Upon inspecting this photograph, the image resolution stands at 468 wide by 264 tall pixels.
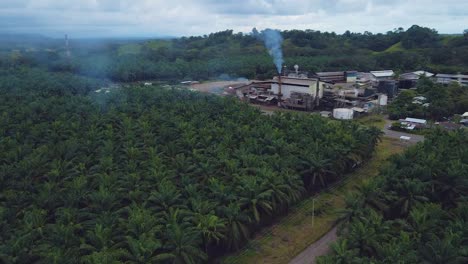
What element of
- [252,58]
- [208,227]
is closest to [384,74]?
[252,58]

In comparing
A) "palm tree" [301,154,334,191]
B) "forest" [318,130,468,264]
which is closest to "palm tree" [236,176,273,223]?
"forest" [318,130,468,264]

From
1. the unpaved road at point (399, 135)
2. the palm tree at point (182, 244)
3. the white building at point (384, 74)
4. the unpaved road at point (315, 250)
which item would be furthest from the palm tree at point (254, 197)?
the white building at point (384, 74)

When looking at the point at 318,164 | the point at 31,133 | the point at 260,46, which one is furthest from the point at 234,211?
the point at 260,46

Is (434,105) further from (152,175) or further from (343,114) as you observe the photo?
(152,175)

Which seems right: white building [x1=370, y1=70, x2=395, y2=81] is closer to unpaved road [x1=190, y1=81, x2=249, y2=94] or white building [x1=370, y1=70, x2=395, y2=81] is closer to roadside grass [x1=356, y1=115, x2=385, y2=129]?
unpaved road [x1=190, y1=81, x2=249, y2=94]

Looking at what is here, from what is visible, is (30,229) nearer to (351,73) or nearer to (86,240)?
(86,240)

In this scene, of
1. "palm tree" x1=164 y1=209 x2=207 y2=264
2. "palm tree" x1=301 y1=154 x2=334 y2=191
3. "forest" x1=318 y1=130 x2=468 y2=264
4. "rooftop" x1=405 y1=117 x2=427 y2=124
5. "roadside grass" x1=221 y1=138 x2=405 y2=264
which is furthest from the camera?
"rooftop" x1=405 y1=117 x2=427 y2=124
